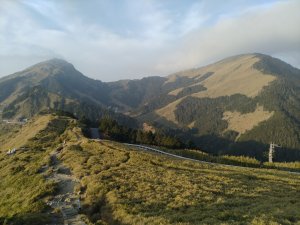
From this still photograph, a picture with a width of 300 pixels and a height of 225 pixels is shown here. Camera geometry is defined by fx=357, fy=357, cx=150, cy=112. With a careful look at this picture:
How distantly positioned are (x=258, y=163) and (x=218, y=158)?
8283mm

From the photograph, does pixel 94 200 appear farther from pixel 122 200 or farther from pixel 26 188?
pixel 26 188

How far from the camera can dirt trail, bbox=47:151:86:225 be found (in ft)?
80.8

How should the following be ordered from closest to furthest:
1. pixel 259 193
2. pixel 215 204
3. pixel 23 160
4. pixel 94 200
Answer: pixel 215 204, pixel 94 200, pixel 259 193, pixel 23 160

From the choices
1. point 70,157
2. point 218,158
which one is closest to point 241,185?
point 70,157

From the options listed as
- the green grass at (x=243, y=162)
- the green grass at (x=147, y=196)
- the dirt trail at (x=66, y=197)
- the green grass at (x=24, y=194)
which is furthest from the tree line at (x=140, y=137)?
the dirt trail at (x=66, y=197)

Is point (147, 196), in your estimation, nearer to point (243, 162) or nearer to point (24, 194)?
point (24, 194)

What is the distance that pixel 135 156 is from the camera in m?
52.8

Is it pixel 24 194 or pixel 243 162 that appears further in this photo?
pixel 243 162

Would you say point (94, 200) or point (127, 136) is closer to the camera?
point (94, 200)

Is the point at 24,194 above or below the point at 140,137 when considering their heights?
below

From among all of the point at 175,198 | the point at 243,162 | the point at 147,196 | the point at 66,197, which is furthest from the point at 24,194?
the point at 243,162

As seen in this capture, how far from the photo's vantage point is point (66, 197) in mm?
31000

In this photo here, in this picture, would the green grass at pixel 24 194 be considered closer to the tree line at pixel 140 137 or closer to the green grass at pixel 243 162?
the green grass at pixel 243 162

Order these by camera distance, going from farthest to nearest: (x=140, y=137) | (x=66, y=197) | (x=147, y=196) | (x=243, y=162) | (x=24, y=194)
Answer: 1. (x=140, y=137)
2. (x=243, y=162)
3. (x=24, y=194)
4. (x=66, y=197)
5. (x=147, y=196)
